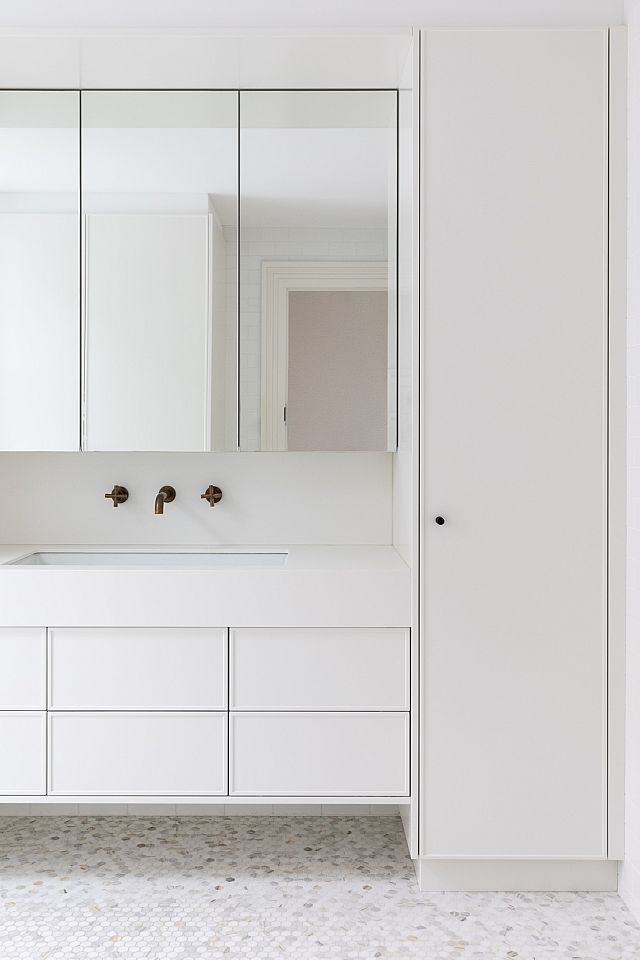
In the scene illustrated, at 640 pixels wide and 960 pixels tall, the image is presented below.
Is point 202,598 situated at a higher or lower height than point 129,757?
higher

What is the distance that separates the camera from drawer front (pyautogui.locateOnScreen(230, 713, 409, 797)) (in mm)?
1962

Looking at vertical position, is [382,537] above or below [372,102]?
below

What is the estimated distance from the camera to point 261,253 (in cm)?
229

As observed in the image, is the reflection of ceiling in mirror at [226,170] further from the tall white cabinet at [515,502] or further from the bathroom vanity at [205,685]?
the bathroom vanity at [205,685]

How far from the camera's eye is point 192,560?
248 cm

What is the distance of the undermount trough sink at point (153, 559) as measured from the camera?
2410 millimetres

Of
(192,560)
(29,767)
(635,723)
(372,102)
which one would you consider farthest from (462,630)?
(372,102)

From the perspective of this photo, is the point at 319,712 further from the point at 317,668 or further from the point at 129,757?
the point at 129,757

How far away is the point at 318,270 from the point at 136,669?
4.13 ft

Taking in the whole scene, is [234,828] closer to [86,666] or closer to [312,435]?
[86,666]

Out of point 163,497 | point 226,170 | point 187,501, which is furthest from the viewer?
point 187,501

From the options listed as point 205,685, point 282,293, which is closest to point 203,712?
point 205,685

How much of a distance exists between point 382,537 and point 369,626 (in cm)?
67

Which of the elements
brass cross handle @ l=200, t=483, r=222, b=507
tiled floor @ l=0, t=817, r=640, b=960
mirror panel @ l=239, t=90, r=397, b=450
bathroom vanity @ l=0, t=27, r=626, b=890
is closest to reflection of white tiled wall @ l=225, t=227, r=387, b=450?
mirror panel @ l=239, t=90, r=397, b=450
